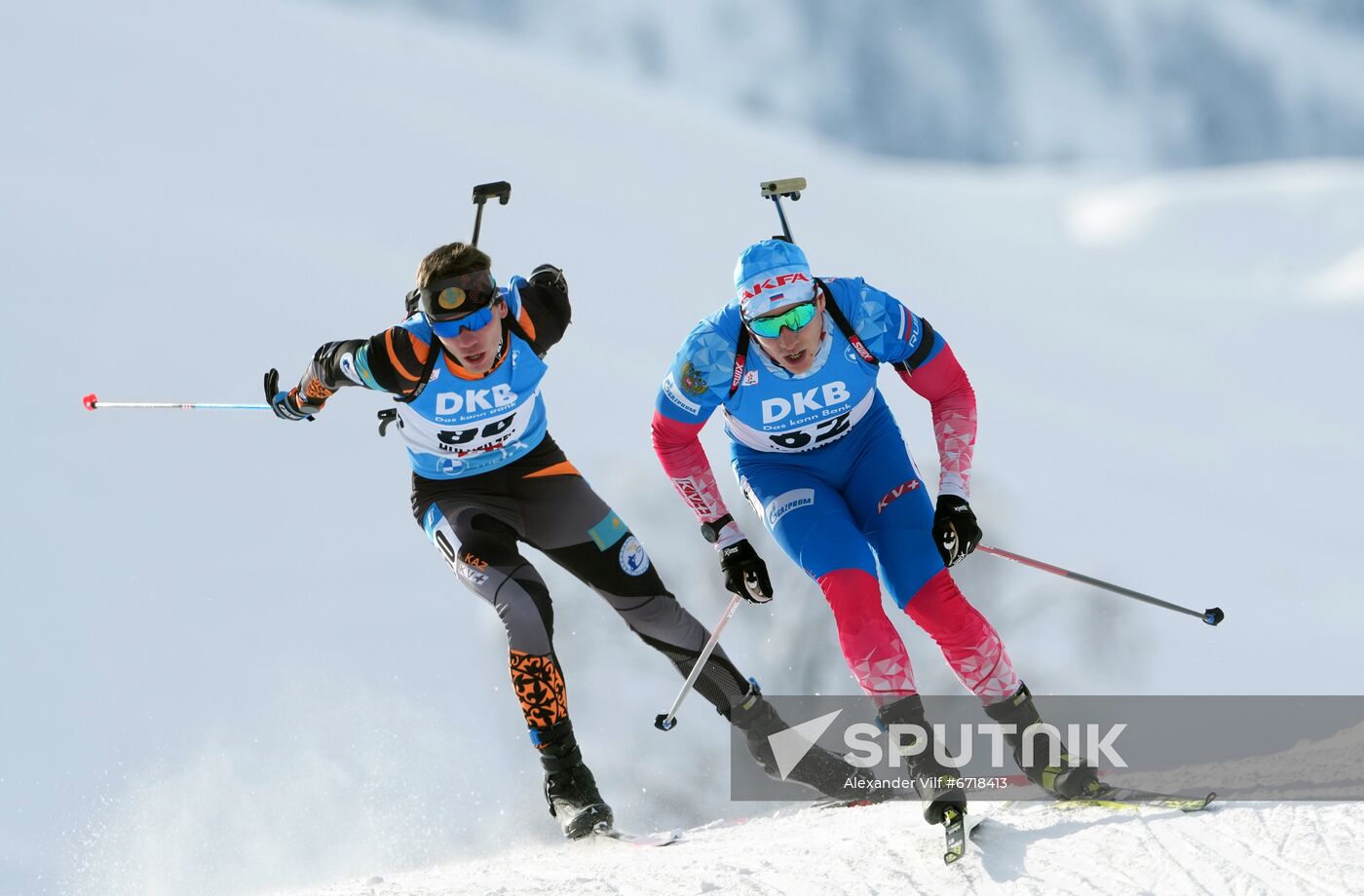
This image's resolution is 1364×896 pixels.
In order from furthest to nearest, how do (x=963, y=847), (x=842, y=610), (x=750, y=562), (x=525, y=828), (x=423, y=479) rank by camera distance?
1. (x=525, y=828)
2. (x=423, y=479)
3. (x=750, y=562)
4. (x=842, y=610)
5. (x=963, y=847)

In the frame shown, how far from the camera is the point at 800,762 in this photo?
6266 mm

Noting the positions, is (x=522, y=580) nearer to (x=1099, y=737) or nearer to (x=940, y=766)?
(x=940, y=766)

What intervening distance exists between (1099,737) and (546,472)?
259 centimetres

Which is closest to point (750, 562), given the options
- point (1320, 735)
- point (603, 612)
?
point (1320, 735)

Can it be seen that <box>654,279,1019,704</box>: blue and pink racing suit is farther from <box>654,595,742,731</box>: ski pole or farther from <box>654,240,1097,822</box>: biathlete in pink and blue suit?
<box>654,595,742,731</box>: ski pole

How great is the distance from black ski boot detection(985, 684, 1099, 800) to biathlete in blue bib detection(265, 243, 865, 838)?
1.11m

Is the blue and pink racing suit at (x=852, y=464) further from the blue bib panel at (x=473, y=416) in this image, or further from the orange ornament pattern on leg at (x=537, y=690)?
the orange ornament pattern on leg at (x=537, y=690)

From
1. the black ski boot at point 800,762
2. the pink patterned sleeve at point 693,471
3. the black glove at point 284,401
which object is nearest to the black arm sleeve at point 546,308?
the pink patterned sleeve at point 693,471

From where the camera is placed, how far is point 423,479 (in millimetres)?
6371

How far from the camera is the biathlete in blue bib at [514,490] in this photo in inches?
229

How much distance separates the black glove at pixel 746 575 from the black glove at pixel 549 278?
1.50 m

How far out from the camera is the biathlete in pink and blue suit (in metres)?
5.24

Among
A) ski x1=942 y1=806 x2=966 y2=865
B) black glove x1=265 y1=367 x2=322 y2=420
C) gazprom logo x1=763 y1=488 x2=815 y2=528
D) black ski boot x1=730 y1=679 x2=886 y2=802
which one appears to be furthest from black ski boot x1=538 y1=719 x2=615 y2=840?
black glove x1=265 y1=367 x2=322 y2=420

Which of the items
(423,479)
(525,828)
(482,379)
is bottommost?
(525,828)
